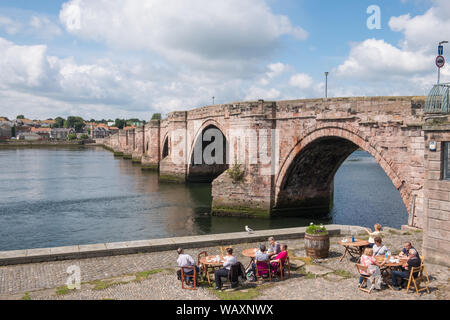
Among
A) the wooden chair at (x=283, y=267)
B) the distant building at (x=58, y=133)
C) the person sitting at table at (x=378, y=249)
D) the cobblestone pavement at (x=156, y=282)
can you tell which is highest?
the distant building at (x=58, y=133)

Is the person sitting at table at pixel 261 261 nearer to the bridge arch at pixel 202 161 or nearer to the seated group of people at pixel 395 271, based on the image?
the seated group of people at pixel 395 271

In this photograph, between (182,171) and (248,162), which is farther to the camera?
(182,171)

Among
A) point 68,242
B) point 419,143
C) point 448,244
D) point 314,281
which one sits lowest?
point 68,242

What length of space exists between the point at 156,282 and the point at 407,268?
5.18 m

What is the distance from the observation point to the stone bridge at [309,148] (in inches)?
565

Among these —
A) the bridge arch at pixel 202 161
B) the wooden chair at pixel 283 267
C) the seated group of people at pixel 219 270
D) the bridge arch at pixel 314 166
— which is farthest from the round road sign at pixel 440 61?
the bridge arch at pixel 202 161

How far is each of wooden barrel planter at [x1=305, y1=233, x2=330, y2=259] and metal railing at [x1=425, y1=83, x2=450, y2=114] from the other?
174 inches

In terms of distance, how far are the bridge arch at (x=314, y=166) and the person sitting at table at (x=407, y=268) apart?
897 centimetres

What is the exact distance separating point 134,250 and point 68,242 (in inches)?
332

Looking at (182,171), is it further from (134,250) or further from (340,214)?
(134,250)

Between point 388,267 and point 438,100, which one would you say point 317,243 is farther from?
point 438,100

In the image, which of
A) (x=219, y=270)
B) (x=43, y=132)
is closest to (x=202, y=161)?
(x=219, y=270)

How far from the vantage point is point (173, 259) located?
10.1 meters
